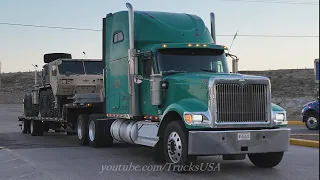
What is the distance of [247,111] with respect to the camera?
8.77 m

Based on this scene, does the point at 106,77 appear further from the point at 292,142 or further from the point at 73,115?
the point at 292,142

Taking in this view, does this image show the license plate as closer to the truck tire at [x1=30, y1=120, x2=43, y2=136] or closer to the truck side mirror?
the truck side mirror

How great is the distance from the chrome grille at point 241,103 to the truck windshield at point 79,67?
29.2 feet

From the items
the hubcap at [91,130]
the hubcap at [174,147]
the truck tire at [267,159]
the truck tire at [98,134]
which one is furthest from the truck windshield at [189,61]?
the hubcap at [91,130]

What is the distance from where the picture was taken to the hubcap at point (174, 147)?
889 cm

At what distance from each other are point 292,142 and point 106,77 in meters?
5.90

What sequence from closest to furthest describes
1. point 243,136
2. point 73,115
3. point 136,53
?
point 243,136, point 136,53, point 73,115

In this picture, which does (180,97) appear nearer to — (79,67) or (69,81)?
(69,81)

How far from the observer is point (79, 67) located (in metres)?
16.7

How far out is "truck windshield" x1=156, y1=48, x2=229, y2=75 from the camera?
10.2 meters

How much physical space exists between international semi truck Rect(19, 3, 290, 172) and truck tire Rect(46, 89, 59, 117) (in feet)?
10.1

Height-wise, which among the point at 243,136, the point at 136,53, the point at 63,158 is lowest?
the point at 63,158

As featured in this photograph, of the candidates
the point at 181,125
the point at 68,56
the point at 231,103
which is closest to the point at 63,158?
the point at 181,125

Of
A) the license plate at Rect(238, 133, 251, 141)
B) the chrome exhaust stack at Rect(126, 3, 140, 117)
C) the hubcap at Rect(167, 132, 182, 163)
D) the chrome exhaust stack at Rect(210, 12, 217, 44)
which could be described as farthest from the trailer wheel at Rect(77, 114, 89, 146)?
the license plate at Rect(238, 133, 251, 141)
